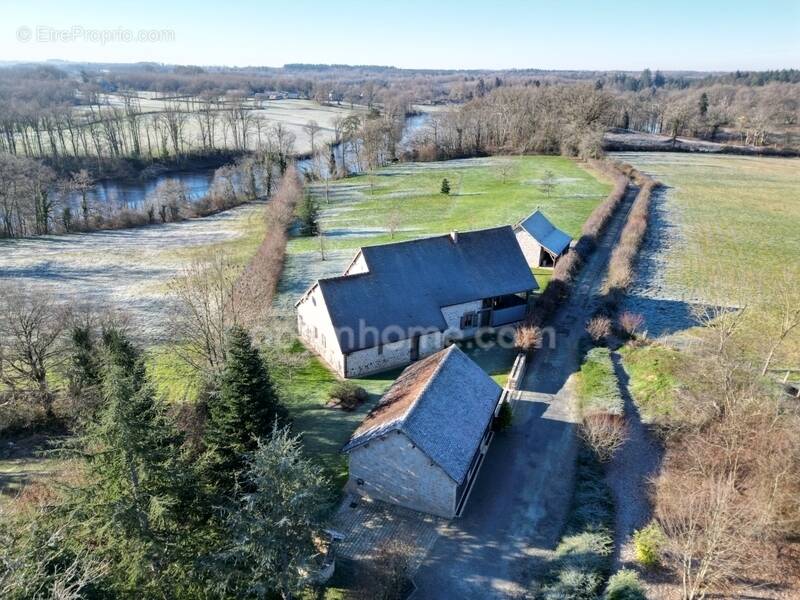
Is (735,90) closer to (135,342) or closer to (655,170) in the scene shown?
(655,170)

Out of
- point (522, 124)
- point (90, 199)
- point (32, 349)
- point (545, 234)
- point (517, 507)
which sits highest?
point (522, 124)

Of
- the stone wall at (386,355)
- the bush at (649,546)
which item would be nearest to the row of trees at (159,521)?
the bush at (649,546)

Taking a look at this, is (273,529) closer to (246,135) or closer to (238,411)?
(238,411)

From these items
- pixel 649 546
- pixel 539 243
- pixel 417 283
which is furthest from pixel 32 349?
pixel 539 243

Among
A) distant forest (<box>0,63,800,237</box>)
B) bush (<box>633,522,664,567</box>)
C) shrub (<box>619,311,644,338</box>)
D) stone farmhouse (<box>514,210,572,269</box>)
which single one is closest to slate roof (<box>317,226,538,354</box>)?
shrub (<box>619,311,644,338</box>)

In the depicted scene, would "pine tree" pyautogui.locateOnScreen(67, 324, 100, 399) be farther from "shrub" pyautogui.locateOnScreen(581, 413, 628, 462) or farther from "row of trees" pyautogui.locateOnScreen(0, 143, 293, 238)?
"row of trees" pyautogui.locateOnScreen(0, 143, 293, 238)

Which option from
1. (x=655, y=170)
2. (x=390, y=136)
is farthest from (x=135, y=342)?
(x=655, y=170)
